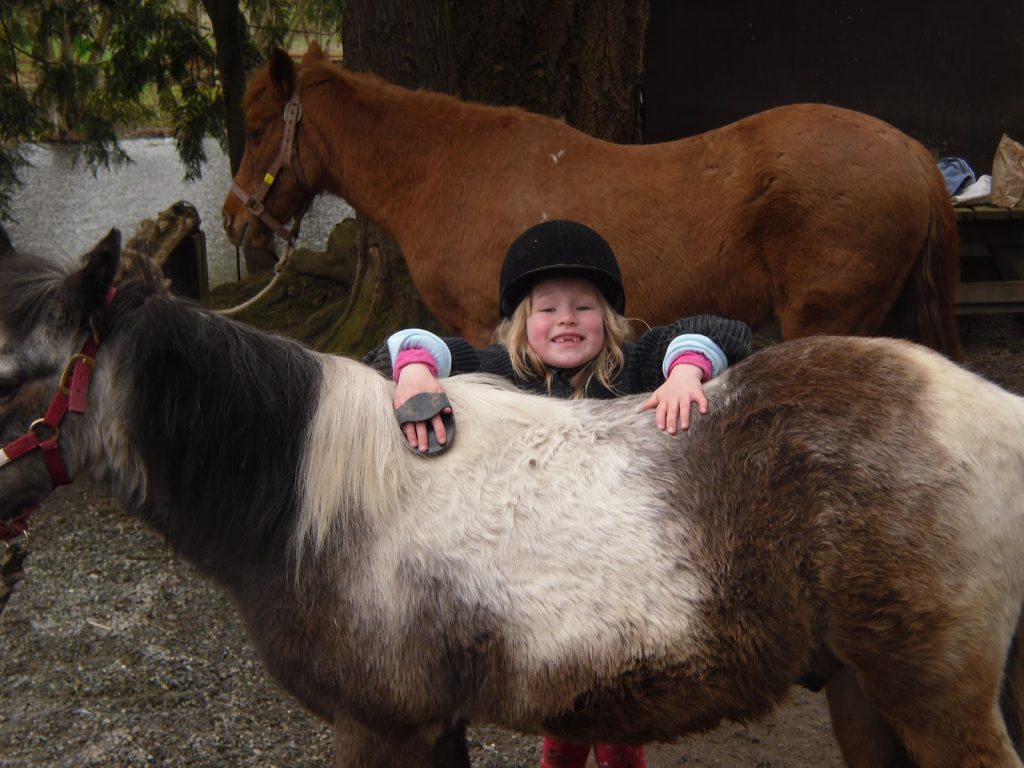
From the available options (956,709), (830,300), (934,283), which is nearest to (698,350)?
(956,709)

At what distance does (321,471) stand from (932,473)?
50.4 inches

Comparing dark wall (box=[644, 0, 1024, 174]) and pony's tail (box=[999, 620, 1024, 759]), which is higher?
dark wall (box=[644, 0, 1024, 174])

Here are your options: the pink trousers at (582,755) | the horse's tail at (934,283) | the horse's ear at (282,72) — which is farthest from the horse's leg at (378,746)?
the horse's ear at (282,72)

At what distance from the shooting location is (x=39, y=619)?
4578mm

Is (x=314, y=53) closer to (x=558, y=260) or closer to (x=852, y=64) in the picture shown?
(x=558, y=260)

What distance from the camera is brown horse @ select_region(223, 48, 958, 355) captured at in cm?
447

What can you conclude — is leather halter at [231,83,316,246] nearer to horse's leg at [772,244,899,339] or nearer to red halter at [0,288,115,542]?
horse's leg at [772,244,899,339]

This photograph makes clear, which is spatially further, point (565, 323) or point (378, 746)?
point (565, 323)

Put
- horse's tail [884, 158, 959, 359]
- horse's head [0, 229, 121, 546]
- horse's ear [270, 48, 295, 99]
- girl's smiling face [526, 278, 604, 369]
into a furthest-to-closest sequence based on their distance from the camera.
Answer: horse's ear [270, 48, 295, 99] → horse's tail [884, 158, 959, 359] → girl's smiling face [526, 278, 604, 369] → horse's head [0, 229, 121, 546]

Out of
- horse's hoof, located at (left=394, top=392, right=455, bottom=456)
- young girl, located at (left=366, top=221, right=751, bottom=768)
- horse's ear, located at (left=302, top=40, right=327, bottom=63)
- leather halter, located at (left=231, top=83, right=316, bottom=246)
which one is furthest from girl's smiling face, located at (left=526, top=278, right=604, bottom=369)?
horse's ear, located at (left=302, top=40, right=327, bottom=63)

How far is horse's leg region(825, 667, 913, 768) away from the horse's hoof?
1.07 meters

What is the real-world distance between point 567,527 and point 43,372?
1156 mm

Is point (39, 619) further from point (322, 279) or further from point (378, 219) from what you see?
point (322, 279)

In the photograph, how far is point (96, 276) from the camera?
6.91 feet
